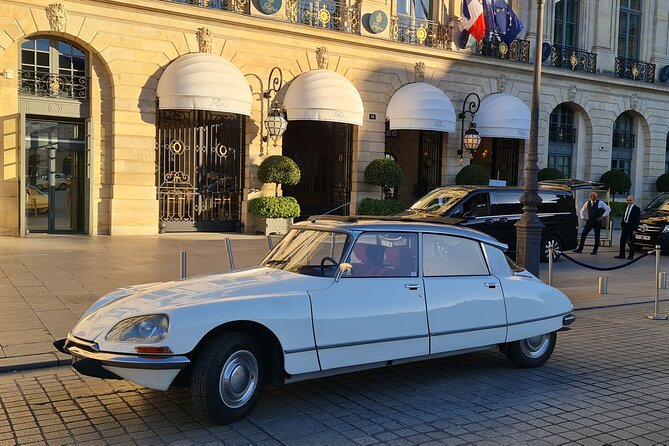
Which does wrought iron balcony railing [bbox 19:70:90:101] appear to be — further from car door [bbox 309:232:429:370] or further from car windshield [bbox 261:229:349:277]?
car door [bbox 309:232:429:370]

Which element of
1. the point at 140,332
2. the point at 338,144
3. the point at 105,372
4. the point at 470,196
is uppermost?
the point at 338,144

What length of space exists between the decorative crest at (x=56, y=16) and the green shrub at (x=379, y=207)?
1085 cm

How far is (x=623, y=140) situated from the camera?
3272cm

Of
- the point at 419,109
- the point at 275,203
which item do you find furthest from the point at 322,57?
the point at 275,203

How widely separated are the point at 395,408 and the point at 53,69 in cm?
1670

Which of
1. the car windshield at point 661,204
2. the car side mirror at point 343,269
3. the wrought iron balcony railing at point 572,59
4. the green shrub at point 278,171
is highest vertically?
the wrought iron balcony railing at point 572,59

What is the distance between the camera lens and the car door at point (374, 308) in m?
5.34

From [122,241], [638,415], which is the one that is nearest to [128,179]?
[122,241]

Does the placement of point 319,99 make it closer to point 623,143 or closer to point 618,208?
point 618,208

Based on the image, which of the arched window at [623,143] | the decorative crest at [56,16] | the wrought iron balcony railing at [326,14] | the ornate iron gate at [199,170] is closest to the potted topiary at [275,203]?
the ornate iron gate at [199,170]

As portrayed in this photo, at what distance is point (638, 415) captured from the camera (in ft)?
17.9

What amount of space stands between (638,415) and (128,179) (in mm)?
16617

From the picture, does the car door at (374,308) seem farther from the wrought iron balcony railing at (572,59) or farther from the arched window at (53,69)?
the wrought iron balcony railing at (572,59)

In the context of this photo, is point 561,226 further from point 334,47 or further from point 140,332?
point 140,332
